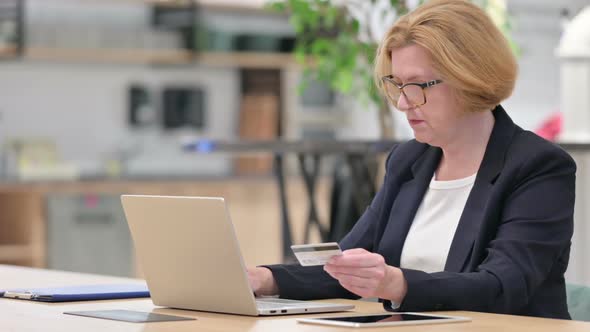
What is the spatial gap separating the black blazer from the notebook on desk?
278 mm

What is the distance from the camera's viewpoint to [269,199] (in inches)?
284

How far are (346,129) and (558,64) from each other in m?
1.78

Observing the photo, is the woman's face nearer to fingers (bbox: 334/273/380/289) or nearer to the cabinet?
fingers (bbox: 334/273/380/289)

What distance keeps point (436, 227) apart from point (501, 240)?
0.25 meters

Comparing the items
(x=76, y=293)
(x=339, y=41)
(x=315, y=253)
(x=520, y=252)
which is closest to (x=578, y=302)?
(x=520, y=252)

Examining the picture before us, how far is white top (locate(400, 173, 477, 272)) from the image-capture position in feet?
7.07

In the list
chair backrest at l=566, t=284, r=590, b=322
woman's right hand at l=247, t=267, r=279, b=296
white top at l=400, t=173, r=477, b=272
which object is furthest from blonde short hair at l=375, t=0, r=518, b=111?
woman's right hand at l=247, t=267, r=279, b=296

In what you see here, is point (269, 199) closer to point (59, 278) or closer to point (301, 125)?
point (301, 125)

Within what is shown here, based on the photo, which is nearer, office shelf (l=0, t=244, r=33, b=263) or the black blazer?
the black blazer

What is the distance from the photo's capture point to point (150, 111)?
26.6ft

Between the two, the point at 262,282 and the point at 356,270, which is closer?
the point at 356,270

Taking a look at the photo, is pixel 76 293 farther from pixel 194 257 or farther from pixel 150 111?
pixel 150 111

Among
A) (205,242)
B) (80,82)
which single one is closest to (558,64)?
(80,82)

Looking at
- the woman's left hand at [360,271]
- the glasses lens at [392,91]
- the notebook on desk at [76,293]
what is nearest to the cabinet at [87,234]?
the notebook on desk at [76,293]
